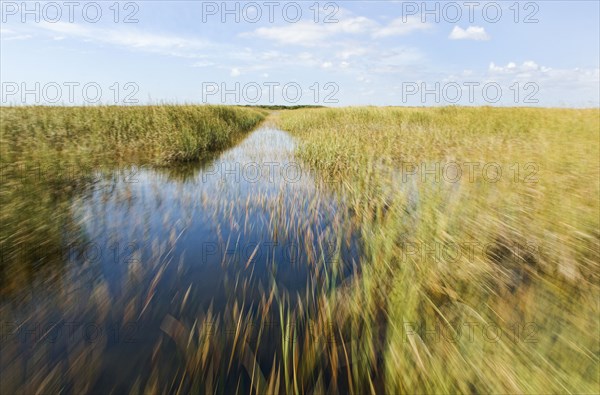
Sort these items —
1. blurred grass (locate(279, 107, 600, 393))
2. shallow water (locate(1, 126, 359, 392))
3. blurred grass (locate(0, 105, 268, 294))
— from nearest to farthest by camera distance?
blurred grass (locate(279, 107, 600, 393)) < shallow water (locate(1, 126, 359, 392)) < blurred grass (locate(0, 105, 268, 294))

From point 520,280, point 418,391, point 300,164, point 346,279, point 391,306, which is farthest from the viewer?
point 300,164

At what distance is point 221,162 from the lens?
8578mm

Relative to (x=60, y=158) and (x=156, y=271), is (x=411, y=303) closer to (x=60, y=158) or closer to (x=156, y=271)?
(x=156, y=271)

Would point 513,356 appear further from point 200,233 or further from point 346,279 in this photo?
point 200,233

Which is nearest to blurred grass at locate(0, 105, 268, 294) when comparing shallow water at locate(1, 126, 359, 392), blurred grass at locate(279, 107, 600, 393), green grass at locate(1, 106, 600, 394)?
green grass at locate(1, 106, 600, 394)

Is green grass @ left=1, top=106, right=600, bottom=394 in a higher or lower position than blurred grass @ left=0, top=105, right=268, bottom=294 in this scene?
lower

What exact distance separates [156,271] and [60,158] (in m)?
3.95

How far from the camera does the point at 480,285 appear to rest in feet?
7.76

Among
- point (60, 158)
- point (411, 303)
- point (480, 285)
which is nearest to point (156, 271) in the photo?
point (411, 303)

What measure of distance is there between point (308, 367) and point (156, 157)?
7643 mm

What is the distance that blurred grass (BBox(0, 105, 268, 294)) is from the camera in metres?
2.90

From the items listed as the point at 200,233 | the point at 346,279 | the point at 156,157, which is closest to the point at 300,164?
the point at 156,157

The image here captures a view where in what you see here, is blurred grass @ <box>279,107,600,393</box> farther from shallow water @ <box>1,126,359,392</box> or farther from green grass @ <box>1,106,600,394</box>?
shallow water @ <box>1,126,359,392</box>

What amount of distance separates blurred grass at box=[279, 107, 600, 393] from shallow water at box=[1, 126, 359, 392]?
0.50 m
